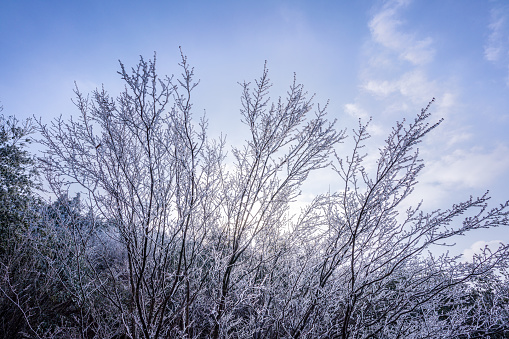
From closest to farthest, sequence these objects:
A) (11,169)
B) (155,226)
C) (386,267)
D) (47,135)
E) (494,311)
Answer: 1. (155,226)
2. (47,135)
3. (386,267)
4. (494,311)
5. (11,169)

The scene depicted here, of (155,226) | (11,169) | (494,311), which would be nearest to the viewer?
(155,226)

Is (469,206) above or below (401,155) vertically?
below

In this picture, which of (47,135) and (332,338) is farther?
(332,338)

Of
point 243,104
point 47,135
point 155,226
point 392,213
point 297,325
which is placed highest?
point 243,104

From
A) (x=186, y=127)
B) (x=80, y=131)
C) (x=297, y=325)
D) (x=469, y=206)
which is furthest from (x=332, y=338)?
(x=80, y=131)

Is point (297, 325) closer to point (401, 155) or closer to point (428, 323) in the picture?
point (428, 323)

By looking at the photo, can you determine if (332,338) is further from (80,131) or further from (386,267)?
(80,131)

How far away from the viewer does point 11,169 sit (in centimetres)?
830

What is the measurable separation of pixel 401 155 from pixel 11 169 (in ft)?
34.6

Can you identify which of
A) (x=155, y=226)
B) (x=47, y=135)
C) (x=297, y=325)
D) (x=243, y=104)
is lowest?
(x=297, y=325)

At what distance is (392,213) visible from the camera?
9.02 feet

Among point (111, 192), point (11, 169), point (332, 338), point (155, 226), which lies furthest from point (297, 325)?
point (11, 169)

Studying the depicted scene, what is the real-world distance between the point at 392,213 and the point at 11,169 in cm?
1045

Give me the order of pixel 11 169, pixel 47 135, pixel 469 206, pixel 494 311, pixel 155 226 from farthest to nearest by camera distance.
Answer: pixel 11 169
pixel 494 311
pixel 47 135
pixel 155 226
pixel 469 206
